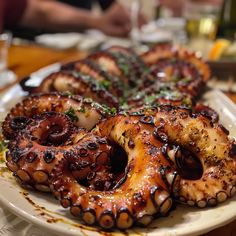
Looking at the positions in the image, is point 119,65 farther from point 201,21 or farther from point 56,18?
point 56,18

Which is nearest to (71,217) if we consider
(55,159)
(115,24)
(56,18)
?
(55,159)

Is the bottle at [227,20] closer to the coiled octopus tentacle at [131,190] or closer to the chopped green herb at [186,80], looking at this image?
the chopped green herb at [186,80]

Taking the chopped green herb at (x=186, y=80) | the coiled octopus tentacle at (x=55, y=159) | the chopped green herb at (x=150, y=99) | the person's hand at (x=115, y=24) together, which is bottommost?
the person's hand at (x=115, y=24)

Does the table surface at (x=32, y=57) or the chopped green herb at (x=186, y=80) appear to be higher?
the chopped green herb at (x=186, y=80)

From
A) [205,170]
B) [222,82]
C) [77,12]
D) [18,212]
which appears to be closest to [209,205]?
[205,170]

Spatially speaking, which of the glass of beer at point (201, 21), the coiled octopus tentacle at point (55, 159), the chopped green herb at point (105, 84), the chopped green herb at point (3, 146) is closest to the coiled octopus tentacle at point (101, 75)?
the chopped green herb at point (105, 84)

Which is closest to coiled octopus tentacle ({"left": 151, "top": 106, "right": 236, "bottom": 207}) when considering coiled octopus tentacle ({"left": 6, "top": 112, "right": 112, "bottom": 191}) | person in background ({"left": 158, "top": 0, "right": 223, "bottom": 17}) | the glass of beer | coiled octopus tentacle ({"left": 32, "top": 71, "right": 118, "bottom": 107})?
coiled octopus tentacle ({"left": 6, "top": 112, "right": 112, "bottom": 191})

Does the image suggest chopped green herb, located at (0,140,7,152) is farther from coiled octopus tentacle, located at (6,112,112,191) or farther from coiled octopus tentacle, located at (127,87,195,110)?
coiled octopus tentacle, located at (127,87,195,110)
